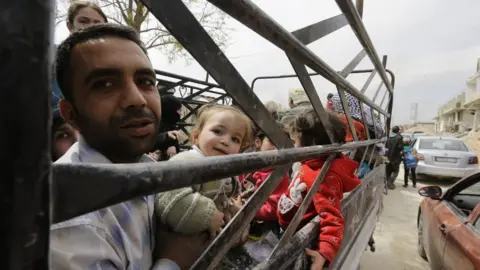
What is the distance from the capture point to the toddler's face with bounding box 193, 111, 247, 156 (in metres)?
1.28

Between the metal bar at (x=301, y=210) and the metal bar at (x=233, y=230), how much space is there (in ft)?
0.69

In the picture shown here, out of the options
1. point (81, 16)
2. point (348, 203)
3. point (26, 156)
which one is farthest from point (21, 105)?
point (81, 16)

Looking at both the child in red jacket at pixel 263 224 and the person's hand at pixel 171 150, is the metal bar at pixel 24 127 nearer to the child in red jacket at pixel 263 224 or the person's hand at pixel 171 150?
the child in red jacket at pixel 263 224

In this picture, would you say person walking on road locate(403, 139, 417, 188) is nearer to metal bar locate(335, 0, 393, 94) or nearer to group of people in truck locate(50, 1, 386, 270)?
metal bar locate(335, 0, 393, 94)

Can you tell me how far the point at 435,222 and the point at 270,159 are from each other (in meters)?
3.07

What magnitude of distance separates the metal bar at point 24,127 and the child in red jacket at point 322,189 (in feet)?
3.80

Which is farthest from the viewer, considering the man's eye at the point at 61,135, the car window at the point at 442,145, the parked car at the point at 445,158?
the car window at the point at 442,145

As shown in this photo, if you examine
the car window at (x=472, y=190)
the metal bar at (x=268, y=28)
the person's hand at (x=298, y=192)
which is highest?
the metal bar at (x=268, y=28)

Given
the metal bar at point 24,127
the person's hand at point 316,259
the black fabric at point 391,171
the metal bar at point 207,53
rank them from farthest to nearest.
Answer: the black fabric at point 391,171 → the person's hand at point 316,259 → the metal bar at point 207,53 → the metal bar at point 24,127

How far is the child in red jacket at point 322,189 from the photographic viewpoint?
1311 mm

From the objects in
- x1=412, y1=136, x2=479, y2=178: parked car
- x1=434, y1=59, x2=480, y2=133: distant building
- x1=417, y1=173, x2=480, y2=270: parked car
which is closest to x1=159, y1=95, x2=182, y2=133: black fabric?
x1=417, y1=173, x2=480, y2=270: parked car

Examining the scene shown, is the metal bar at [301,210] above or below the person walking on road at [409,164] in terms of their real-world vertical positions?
above

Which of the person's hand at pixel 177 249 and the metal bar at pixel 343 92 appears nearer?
the person's hand at pixel 177 249

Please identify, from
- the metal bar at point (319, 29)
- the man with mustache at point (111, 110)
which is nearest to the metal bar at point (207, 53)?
the man with mustache at point (111, 110)
